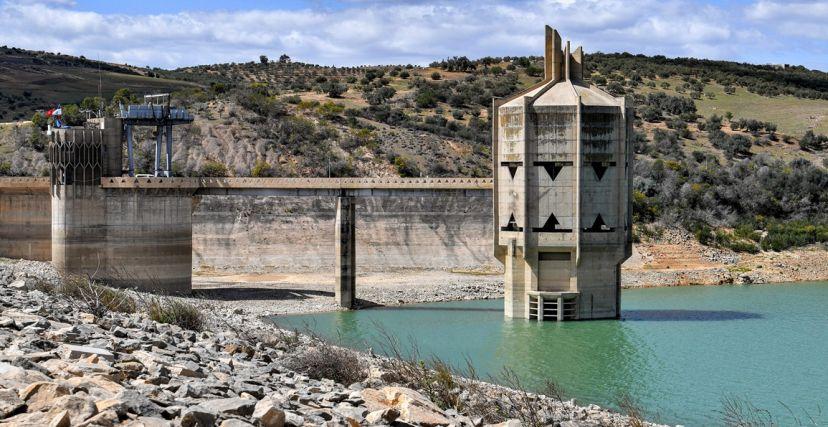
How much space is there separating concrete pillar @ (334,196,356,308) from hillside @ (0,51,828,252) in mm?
25386

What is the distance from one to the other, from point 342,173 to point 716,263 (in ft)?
89.5

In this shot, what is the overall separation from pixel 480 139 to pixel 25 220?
40.9 m

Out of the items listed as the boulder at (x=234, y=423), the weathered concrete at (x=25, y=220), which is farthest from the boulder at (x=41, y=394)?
the weathered concrete at (x=25, y=220)

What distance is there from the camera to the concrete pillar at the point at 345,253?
52938mm

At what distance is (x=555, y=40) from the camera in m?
49.1

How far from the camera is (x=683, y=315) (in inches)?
1905

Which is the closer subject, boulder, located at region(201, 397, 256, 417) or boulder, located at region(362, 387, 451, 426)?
boulder, located at region(201, 397, 256, 417)

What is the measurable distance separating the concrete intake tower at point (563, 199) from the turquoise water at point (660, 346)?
130 cm

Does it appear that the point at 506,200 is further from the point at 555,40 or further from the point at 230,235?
the point at 230,235

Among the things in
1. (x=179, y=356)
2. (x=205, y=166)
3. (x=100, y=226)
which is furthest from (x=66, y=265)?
(x=179, y=356)

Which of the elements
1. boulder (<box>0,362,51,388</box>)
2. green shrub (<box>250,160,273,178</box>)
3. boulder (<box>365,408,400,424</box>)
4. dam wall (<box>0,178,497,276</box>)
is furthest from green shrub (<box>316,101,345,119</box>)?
boulder (<box>0,362,51,388</box>)

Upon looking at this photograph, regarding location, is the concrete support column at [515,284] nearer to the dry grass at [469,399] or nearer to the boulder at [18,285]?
the boulder at [18,285]

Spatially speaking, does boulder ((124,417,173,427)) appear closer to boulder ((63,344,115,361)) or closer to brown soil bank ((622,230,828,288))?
boulder ((63,344,115,361))

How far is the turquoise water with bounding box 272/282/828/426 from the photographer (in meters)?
30.2
